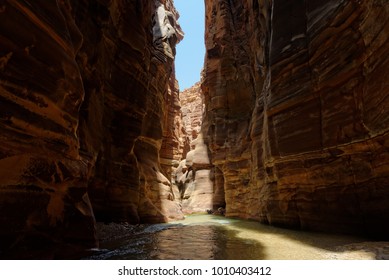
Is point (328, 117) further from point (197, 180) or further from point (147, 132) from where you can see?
point (197, 180)

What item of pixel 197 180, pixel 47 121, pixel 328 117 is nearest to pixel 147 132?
pixel 328 117

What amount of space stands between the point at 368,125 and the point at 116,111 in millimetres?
10896

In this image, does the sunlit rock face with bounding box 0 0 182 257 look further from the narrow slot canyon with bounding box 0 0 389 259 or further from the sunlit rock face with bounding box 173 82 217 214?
the sunlit rock face with bounding box 173 82 217 214

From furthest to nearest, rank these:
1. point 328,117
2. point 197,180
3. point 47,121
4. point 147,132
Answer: point 197,180, point 147,132, point 328,117, point 47,121

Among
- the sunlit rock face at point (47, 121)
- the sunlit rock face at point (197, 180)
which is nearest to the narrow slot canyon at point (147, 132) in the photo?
the sunlit rock face at point (47, 121)

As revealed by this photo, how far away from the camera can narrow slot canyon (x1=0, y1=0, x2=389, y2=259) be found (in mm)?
4379

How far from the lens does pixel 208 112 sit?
90.0 feet

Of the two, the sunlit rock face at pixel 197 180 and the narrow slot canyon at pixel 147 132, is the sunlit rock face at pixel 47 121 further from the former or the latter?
the sunlit rock face at pixel 197 180

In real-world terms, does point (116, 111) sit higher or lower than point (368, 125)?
higher

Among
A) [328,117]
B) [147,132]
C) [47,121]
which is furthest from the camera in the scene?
[147,132]

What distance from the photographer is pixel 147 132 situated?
17.1m

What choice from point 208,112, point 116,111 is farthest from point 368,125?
point 208,112

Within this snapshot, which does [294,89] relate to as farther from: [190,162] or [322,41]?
[190,162]

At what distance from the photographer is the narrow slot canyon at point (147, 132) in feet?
14.4
